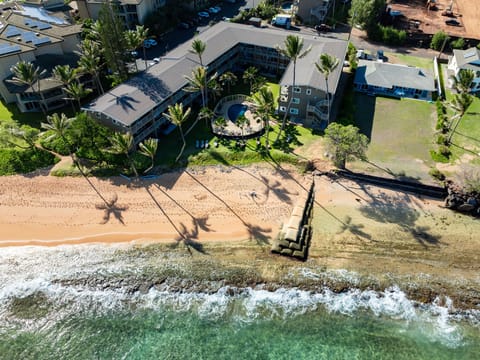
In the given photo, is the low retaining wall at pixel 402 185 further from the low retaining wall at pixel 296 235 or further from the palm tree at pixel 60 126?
the palm tree at pixel 60 126

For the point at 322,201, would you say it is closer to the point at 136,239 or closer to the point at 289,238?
the point at 289,238

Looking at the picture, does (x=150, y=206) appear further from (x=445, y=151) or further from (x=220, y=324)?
(x=445, y=151)

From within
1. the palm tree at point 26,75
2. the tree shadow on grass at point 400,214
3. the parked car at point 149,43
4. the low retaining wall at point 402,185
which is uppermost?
the palm tree at point 26,75

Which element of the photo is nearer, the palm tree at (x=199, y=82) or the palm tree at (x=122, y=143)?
the palm tree at (x=122, y=143)

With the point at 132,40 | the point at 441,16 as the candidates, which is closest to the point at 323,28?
the point at 441,16

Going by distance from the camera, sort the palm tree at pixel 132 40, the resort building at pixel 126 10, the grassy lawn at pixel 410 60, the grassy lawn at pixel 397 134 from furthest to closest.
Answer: the resort building at pixel 126 10
the grassy lawn at pixel 410 60
the palm tree at pixel 132 40
the grassy lawn at pixel 397 134

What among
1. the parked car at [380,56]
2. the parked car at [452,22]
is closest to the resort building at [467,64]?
the parked car at [380,56]

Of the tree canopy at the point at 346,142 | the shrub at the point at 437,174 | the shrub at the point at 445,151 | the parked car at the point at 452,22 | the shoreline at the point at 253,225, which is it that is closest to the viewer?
the shoreline at the point at 253,225
